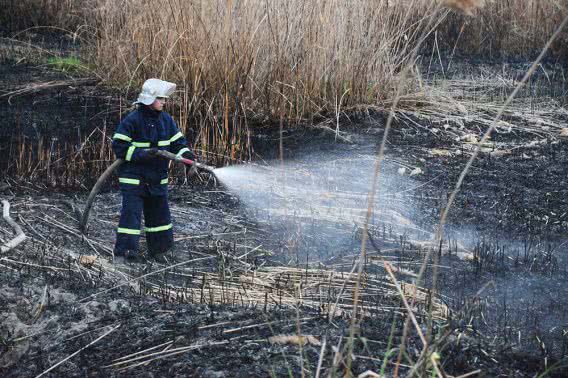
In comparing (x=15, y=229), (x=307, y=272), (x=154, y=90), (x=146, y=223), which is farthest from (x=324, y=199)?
(x=15, y=229)

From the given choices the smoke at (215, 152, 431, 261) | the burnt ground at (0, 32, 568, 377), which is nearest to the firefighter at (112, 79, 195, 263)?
the burnt ground at (0, 32, 568, 377)

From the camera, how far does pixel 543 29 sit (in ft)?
39.0

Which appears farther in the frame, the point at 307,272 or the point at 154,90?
the point at 154,90

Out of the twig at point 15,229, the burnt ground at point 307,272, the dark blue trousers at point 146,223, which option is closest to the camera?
the burnt ground at point 307,272

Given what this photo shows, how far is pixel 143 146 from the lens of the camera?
511 centimetres

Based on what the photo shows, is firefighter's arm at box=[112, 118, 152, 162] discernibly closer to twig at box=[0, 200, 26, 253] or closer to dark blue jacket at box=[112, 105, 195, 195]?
dark blue jacket at box=[112, 105, 195, 195]

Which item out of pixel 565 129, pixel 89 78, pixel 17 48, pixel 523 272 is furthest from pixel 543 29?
pixel 523 272

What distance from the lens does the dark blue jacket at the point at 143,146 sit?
5035mm

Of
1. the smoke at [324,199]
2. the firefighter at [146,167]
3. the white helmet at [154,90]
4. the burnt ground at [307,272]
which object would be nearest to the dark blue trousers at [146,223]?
the firefighter at [146,167]

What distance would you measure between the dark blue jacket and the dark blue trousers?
0.22 feet

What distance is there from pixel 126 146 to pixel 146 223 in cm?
53

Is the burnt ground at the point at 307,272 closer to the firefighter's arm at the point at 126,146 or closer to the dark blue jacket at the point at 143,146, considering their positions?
the dark blue jacket at the point at 143,146

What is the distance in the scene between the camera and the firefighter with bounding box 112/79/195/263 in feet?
16.5

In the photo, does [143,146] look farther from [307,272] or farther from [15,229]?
[307,272]
